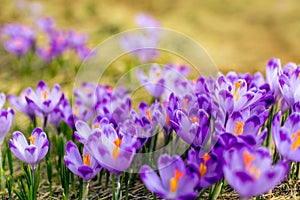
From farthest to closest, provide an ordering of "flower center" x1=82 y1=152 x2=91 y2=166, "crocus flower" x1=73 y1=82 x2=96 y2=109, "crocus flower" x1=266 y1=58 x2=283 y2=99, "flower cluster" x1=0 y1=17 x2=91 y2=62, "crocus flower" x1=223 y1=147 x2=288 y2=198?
"flower cluster" x1=0 y1=17 x2=91 y2=62, "crocus flower" x1=73 y1=82 x2=96 y2=109, "crocus flower" x1=266 y1=58 x2=283 y2=99, "flower center" x1=82 y1=152 x2=91 y2=166, "crocus flower" x1=223 y1=147 x2=288 y2=198

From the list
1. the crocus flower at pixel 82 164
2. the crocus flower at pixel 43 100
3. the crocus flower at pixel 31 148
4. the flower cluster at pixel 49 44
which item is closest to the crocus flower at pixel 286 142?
the crocus flower at pixel 82 164

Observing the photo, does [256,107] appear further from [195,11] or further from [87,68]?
[195,11]

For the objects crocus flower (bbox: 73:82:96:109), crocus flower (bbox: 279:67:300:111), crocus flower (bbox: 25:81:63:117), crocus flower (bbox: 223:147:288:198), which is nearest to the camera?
crocus flower (bbox: 223:147:288:198)

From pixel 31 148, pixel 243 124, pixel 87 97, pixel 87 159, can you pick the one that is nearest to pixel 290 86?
pixel 243 124

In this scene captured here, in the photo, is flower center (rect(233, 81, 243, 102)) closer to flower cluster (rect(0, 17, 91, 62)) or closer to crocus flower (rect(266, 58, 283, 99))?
crocus flower (rect(266, 58, 283, 99))

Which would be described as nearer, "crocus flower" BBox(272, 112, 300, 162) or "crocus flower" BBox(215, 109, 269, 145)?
"crocus flower" BBox(272, 112, 300, 162)

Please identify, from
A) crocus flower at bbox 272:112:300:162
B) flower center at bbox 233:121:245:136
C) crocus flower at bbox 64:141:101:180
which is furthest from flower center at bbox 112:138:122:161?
crocus flower at bbox 272:112:300:162
